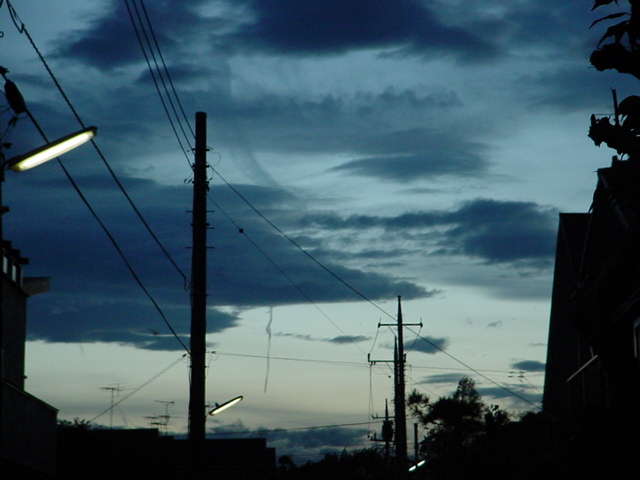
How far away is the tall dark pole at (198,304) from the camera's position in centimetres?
2055

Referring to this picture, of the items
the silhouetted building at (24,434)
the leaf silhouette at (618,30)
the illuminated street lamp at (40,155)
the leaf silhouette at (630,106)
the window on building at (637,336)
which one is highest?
the leaf silhouette at (618,30)

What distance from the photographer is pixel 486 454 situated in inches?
1252

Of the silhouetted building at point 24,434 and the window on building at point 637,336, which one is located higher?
the window on building at point 637,336

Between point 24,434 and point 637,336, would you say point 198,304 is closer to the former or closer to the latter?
point 24,434

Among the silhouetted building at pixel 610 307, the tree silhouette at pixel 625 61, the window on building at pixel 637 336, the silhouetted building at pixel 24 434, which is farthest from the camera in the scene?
the window on building at pixel 637 336

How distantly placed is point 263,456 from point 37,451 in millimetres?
83151

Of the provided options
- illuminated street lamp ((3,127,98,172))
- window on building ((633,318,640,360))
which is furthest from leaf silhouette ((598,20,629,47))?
window on building ((633,318,640,360))

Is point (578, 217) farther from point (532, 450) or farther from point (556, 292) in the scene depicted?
point (532, 450)

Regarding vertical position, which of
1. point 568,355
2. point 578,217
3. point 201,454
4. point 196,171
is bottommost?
point 201,454

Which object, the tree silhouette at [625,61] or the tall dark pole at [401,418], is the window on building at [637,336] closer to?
the tree silhouette at [625,61]

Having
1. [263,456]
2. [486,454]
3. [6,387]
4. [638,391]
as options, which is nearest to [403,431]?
[486,454]

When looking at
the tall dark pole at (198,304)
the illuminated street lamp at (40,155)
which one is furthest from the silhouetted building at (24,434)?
the illuminated street lamp at (40,155)

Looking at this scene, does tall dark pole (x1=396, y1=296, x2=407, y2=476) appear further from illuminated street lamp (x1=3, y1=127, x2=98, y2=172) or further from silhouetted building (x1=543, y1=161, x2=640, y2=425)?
illuminated street lamp (x1=3, y1=127, x2=98, y2=172)

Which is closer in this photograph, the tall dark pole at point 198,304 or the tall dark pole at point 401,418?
the tall dark pole at point 198,304
